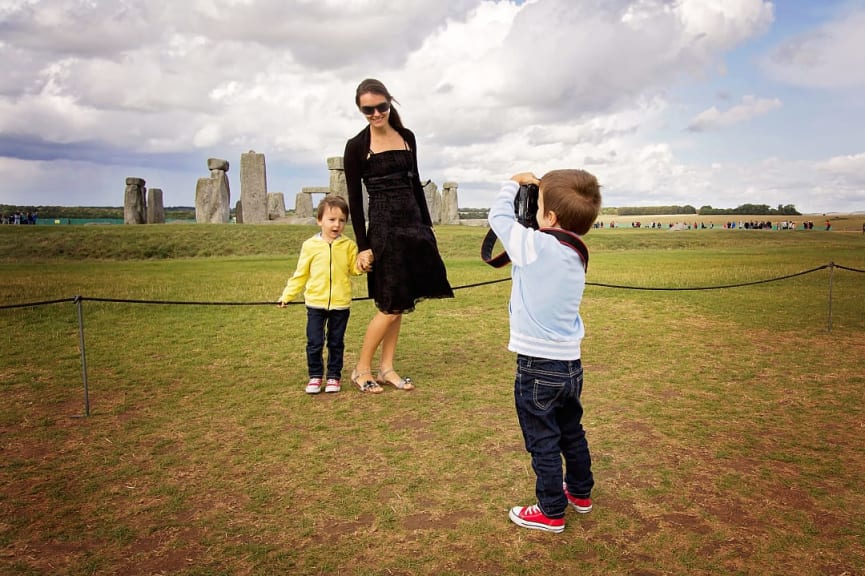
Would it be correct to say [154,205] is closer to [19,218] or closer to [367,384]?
[19,218]

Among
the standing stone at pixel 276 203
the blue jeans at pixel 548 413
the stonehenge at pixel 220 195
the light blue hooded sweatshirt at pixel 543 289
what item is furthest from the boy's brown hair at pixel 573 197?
the standing stone at pixel 276 203

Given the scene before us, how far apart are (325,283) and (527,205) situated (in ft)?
7.50

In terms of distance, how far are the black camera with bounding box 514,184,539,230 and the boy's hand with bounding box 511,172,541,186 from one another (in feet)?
0.08

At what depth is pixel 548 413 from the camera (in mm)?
2740

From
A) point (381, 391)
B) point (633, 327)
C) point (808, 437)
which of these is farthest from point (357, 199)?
point (633, 327)

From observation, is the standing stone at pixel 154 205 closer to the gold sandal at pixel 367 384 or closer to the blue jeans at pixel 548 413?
the gold sandal at pixel 367 384

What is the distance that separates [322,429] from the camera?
13.1ft

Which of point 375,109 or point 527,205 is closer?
point 527,205

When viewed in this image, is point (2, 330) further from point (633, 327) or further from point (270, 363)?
point (633, 327)

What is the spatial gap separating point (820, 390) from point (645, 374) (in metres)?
1.30

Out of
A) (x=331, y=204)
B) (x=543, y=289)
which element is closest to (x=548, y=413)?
(x=543, y=289)

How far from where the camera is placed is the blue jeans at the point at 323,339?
4.78 m

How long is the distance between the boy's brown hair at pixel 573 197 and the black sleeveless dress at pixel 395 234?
6.12ft

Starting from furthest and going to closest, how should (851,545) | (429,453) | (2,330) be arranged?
(2,330) → (429,453) → (851,545)
